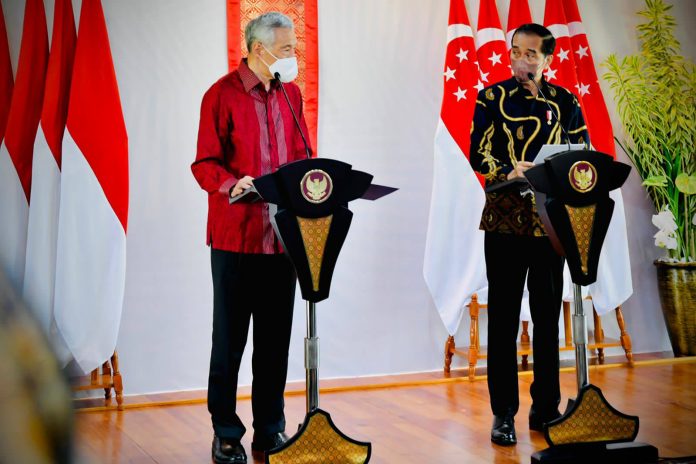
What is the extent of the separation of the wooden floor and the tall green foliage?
1086 millimetres

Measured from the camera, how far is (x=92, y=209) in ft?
12.9

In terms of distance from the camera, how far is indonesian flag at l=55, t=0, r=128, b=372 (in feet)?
12.7

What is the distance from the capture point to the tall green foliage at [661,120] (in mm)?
5094

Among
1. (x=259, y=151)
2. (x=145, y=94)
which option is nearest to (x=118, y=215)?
(x=145, y=94)

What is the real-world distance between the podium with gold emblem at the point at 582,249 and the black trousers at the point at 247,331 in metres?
0.94

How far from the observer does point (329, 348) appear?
15.3 ft

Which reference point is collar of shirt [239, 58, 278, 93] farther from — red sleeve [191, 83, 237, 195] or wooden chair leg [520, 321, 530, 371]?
wooden chair leg [520, 321, 530, 371]

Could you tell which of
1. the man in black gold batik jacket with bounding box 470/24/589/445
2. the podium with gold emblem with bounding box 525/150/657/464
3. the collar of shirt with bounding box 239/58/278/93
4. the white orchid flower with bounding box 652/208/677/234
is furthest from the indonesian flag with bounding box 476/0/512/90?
the collar of shirt with bounding box 239/58/278/93

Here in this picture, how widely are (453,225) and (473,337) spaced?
638 mm

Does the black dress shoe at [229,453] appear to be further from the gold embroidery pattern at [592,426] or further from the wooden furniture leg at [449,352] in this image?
the wooden furniture leg at [449,352]

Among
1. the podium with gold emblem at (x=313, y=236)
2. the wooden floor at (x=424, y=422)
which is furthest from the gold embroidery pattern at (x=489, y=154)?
the wooden floor at (x=424, y=422)

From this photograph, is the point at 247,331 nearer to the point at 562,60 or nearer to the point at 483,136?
the point at 483,136

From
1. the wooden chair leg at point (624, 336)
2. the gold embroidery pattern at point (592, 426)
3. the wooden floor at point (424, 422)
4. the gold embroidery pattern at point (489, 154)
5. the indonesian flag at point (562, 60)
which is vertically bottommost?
the wooden floor at point (424, 422)

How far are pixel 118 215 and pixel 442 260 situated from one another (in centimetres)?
180
